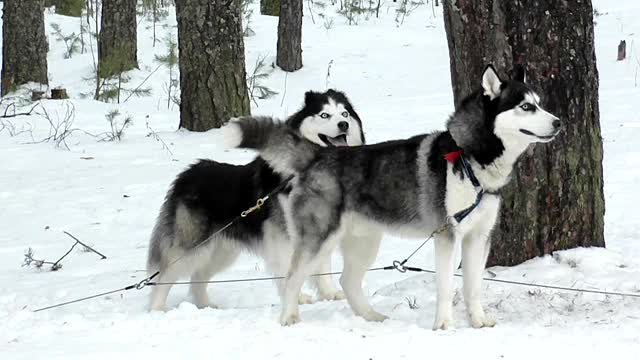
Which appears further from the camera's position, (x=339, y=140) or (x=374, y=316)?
(x=339, y=140)

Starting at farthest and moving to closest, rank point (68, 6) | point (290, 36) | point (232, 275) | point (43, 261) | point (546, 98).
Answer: point (68, 6), point (290, 36), point (43, 261), point (232, 275), point (546, 98)

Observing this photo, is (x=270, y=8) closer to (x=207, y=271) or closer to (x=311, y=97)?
(x=311, y=97)

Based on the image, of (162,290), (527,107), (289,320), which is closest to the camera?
(527,107)

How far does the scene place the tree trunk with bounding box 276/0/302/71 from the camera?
14547mm

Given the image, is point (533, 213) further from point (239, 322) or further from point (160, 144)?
point (160, 144)

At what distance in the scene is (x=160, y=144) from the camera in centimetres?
997

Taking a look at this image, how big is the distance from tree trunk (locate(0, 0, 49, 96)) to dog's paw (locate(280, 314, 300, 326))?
9.33 meters

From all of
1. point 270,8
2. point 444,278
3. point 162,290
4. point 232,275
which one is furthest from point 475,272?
point 270,8

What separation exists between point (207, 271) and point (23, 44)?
8.52 metres

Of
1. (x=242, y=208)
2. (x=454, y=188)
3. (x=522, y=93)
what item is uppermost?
(x=522, y=93)

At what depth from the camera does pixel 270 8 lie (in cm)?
1936

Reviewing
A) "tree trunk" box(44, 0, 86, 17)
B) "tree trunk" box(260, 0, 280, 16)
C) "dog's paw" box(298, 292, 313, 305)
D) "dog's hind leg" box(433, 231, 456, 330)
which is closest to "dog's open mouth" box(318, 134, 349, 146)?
"dog's paw" box(298, 292, 313, 305)

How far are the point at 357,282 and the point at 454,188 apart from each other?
3.07ft

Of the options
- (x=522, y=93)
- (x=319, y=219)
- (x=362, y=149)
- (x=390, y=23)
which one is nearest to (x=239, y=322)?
(x=319, y=219)
